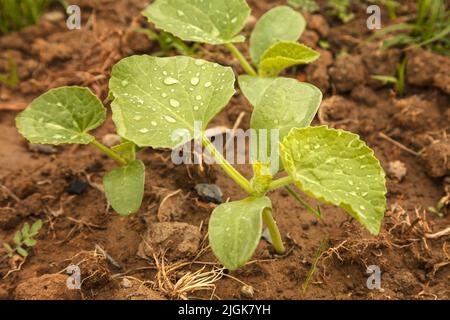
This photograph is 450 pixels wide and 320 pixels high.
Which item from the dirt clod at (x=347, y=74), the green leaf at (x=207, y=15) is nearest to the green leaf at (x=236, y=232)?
the green leaf at (x=207, y=15)

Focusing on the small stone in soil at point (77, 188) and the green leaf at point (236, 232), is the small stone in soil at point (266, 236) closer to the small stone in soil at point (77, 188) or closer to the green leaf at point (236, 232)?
the green leaf at point (236, 232)

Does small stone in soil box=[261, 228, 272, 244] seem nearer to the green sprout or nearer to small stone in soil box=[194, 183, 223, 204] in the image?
small stone in soil box=[194, 183, 223, 204]

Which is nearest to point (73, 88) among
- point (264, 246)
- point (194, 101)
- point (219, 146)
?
point (194, 101)

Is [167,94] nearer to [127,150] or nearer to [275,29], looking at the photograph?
[127,150]

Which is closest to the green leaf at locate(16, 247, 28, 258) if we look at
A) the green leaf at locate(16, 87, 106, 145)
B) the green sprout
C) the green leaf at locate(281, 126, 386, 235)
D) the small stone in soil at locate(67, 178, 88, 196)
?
the small stone in soil at locate(67, 178, 88, 196)
